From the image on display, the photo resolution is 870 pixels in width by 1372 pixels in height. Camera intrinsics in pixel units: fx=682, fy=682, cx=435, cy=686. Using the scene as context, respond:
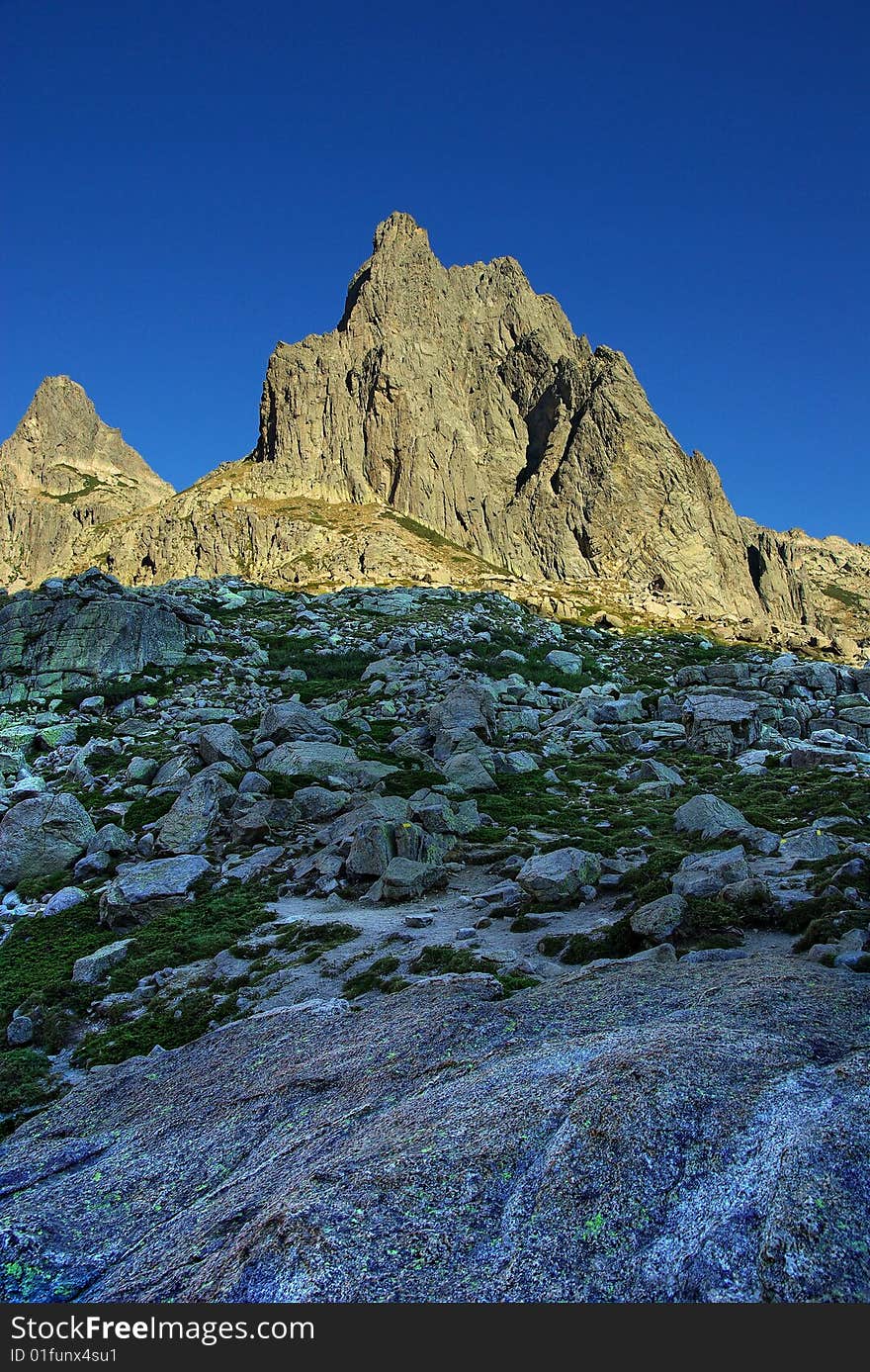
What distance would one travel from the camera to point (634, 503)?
131m

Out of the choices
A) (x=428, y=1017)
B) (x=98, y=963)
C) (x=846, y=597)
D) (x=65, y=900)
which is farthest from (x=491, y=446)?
(x=428, y=1017)

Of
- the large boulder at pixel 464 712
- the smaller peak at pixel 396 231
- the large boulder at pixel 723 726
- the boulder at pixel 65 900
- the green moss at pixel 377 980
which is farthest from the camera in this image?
the smaller peak at pixel 396 231

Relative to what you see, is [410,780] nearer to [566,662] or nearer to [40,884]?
[40,884]

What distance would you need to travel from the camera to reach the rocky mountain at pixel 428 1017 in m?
4.60

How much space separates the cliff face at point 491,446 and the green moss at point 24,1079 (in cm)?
12183

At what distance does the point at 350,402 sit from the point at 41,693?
114708 mm

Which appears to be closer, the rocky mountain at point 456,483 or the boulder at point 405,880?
the boulder at point 405,880

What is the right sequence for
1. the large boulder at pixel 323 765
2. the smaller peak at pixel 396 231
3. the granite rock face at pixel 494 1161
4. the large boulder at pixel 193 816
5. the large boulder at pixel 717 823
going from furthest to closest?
the smaller peak at pixel 396 231
the large boulder at pixel 323 765
the large boulder at pixel 193 816
the large boulder at pixel 717 823
the granite rock face at pixel 494 1161

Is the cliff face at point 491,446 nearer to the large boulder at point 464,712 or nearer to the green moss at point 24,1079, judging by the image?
the large boulder at point 464,712

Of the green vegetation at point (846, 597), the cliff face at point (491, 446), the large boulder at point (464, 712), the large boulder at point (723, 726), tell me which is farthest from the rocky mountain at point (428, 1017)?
the green vegetation at point (846, 597)

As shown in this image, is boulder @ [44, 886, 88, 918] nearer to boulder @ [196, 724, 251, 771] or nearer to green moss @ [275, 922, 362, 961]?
green moss @ [275, 922, 362, 961]

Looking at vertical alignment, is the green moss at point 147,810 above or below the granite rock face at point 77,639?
below

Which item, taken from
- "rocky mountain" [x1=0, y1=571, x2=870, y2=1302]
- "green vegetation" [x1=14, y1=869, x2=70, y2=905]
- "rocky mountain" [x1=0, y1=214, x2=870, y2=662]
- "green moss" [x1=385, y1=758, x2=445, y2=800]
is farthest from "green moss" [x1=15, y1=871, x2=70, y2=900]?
"rocky mountain" [x1=0, y1=214, x2=870, y2=662]

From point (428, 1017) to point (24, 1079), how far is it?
5570 mm
